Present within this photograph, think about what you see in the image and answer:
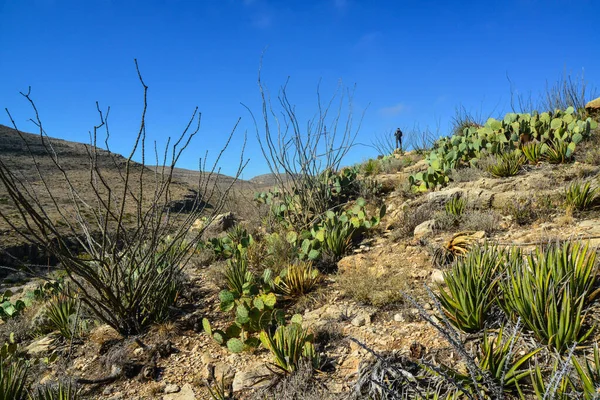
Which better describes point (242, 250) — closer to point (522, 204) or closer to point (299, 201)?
point (299, 201)

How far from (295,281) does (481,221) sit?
244 centimetres

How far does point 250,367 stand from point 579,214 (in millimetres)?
4106

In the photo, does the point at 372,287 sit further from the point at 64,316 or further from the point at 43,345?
the point at 43,345

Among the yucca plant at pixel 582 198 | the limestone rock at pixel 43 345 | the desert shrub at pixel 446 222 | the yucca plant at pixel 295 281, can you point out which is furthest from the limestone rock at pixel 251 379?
the yucca plant at pixel 582 198

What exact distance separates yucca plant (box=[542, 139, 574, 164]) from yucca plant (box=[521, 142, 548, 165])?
0.08m

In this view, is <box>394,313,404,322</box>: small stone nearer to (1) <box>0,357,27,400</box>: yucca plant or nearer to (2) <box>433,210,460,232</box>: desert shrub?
(2) <box>433,210,460,232</box>: desert shrub

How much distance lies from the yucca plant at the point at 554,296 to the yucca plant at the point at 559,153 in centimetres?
400

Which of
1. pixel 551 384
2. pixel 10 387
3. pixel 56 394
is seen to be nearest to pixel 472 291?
pixel 551 384

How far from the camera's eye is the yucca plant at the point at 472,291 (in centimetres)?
293

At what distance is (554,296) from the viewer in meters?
2.56

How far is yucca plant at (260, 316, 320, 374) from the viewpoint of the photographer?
299 centimetres

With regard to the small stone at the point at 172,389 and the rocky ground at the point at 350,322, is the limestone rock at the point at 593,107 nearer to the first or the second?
the rocky ground at the point at 350,322

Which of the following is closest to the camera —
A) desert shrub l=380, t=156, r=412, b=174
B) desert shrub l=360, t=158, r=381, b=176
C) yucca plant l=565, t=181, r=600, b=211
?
yucca plant l=565, t=181, r=600, b=211

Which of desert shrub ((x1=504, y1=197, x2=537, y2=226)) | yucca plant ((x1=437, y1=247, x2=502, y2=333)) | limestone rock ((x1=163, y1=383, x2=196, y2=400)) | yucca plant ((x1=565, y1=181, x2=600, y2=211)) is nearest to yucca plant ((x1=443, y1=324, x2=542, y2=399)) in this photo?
yucca plant ((x1=437, y1=247, x2=502, y2=333))
